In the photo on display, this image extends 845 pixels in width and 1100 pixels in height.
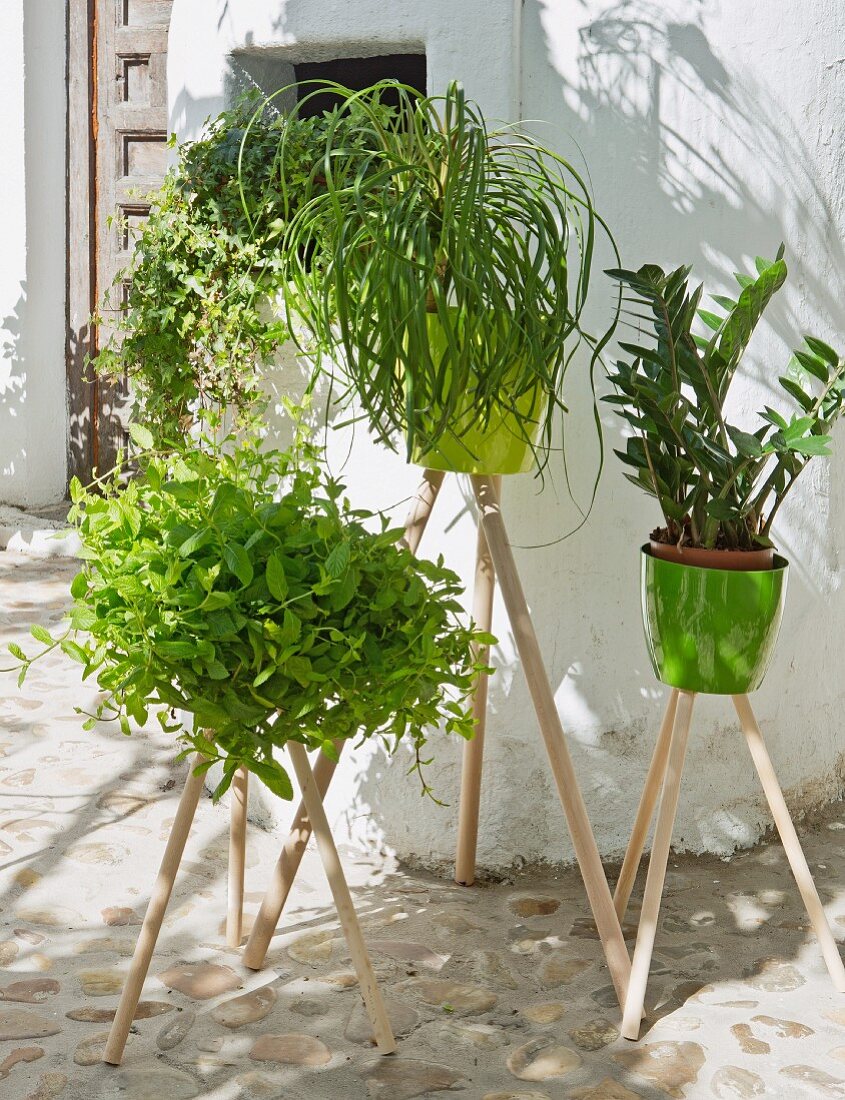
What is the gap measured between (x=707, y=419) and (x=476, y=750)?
946 millimetres

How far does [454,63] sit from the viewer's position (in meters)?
2.69

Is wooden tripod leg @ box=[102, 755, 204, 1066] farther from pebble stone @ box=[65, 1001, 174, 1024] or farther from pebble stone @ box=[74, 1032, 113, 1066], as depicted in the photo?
pebble stone @ box=[65, 1001, 174, 1024]

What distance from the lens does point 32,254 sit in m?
5.80

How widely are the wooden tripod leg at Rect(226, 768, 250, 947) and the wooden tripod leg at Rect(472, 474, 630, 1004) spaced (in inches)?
26.0

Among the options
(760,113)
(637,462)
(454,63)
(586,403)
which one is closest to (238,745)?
(637,462)

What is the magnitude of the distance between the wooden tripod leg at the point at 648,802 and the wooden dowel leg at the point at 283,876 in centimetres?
64

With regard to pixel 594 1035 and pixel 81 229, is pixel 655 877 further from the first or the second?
pixel 81 229

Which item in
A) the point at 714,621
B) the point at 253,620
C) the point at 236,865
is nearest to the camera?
the point at 253,620

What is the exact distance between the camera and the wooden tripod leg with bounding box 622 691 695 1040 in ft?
7.35

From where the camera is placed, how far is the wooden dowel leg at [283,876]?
2.32 m

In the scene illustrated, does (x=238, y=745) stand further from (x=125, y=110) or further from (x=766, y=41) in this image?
(x=125, y=110)

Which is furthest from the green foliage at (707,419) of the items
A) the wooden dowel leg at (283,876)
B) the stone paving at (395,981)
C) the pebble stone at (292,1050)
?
the pebble stone at (292,1050)

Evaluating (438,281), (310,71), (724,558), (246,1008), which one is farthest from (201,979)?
(310,71)

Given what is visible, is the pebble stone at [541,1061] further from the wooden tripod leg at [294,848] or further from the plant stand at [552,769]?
the wooden tripod leg at [294,848]
